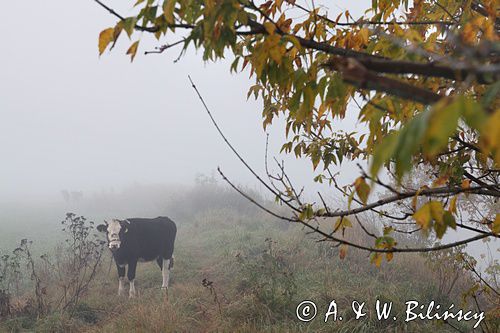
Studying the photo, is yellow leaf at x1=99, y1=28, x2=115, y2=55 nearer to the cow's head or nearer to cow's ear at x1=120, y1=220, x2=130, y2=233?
the cow's head

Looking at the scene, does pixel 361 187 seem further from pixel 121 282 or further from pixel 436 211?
pixel 121 282

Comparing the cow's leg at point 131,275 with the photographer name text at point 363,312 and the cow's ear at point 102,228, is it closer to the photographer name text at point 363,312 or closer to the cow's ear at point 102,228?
the cow's ear at point 102,228

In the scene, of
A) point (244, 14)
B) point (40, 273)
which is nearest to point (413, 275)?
point (244, 14)

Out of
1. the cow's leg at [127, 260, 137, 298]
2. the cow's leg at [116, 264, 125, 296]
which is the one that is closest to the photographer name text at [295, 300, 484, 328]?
the cow's leg at [127, 260, 137, 298]

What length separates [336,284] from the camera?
274 inches

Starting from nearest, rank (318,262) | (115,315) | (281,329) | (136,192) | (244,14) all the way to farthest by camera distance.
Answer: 1. (244,14)
2. (281,329)
3. (115,315)
4. (318,262)
5. (136,192)

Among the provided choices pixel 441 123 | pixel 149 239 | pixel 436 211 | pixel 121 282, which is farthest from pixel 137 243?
pixel 441 123

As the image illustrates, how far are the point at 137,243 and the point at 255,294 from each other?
3.88m

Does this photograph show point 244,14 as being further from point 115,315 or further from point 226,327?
point 115,315

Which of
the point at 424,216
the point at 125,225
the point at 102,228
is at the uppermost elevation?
the point at 424,216

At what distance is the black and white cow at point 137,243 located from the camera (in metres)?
8.13

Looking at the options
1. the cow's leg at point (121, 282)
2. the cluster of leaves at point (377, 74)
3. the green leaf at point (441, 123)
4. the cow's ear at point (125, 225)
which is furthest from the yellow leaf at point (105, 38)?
the cow's ear at point (125, 225)

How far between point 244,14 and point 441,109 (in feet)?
3.55

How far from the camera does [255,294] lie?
594 centimetres
